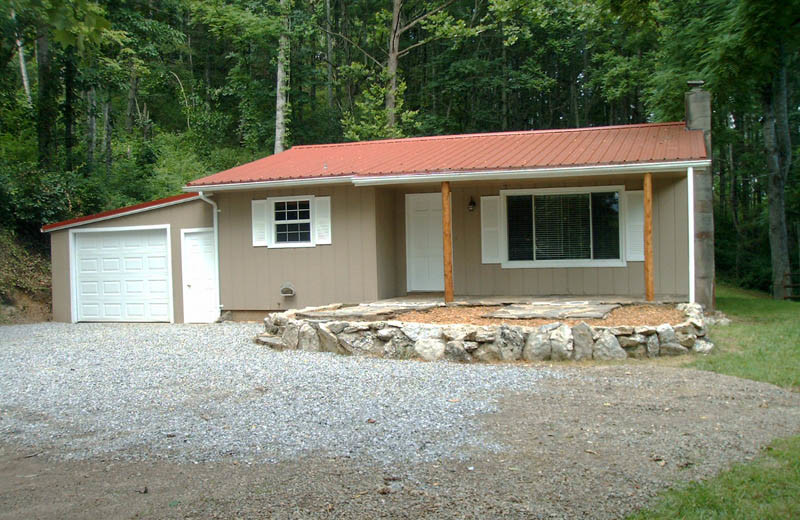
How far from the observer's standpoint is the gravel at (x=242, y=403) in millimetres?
4633

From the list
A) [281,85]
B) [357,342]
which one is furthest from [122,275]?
[281,85]

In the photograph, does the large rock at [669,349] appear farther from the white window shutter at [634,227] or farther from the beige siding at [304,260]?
the beige siding at [304,260]

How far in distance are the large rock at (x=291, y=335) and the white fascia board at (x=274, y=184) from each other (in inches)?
128

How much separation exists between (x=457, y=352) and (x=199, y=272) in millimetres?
6738

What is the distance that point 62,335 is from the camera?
36.7 feet

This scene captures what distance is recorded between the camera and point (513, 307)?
985cm

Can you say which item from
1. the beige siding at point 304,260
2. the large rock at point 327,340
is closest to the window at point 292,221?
the beige siding at point 304,260

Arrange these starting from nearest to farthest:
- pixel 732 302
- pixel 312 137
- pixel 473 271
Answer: pixel 473 271, pixel 732 302, pixel 312 137

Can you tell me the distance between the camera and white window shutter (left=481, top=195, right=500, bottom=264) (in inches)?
481

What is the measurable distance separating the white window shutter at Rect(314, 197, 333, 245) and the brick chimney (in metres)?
6.26

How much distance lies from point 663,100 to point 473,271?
6.97 metres

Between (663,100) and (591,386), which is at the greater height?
(663,100)

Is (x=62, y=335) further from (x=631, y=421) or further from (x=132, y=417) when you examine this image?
(x=631, y=421)

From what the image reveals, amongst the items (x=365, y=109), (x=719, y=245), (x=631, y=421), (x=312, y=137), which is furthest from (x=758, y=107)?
(x=631, y=421)
